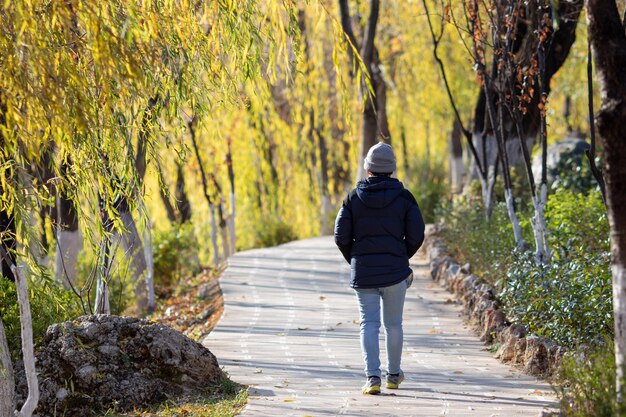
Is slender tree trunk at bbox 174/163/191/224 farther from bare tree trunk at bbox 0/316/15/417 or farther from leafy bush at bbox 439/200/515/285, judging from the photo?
bare tree trunk at bbox 0/316/15/417

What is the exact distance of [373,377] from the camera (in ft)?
23.0

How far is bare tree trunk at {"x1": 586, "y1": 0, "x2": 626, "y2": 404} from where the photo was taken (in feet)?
17.0

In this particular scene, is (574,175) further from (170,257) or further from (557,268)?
(557,268)

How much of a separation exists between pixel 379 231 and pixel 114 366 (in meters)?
2.11

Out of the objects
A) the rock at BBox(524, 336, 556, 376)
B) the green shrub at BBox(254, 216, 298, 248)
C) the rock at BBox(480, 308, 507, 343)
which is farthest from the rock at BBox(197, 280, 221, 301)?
the rock at BBox(524, 336, 556, 376)

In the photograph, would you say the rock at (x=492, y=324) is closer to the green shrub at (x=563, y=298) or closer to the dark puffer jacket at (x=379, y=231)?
the green shrub at (x=563, y=298)

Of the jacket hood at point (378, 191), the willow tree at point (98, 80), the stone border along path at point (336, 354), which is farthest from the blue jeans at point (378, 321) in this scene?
the willow tree at point (98, 80)

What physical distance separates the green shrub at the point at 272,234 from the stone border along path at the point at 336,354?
17.1 ft

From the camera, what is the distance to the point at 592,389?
Result: 533cm

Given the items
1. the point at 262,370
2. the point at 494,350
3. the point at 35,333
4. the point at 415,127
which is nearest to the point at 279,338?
the point at 262,370

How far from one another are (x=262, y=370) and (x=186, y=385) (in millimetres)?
1038

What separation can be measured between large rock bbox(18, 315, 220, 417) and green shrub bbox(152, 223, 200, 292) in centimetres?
832

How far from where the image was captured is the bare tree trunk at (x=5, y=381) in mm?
6285

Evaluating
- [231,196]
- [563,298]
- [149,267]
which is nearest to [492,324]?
[563,298]
